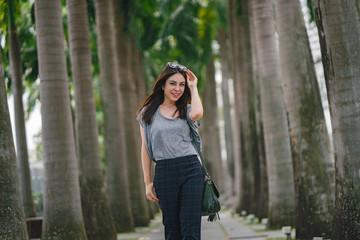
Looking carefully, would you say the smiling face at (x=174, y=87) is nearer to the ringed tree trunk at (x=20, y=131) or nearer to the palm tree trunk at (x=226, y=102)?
the ringed tree trunk at (x=20, y=131)

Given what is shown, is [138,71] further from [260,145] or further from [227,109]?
[227,109]

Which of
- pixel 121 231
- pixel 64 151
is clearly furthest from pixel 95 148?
pixel 121 231

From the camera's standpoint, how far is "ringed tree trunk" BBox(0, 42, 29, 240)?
6.12 m

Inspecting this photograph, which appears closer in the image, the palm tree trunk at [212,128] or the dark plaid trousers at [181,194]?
the dark plaid trousers at [181,194]

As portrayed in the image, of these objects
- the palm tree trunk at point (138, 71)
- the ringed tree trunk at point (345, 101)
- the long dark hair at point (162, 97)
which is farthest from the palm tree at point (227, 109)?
the long dark hair at point (162, 97)

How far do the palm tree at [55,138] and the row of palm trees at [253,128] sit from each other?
0.02 meters

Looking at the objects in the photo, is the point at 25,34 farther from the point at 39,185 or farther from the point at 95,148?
the point at 95,148

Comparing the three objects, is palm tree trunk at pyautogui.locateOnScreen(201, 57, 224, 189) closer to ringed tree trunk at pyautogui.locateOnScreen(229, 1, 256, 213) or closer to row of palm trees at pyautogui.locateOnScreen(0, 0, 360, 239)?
ringed tree trunk at pyautogui.locateOnScreen(229, 1, 256, 213)

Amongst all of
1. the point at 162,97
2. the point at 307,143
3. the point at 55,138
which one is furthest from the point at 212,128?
the point at 162,97

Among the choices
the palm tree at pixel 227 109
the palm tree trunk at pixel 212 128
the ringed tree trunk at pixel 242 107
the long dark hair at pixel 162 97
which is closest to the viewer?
the long dark hair at pixel 162 97

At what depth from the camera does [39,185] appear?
71.9 feet

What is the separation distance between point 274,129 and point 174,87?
26.9 ft

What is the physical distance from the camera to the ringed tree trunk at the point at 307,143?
9.63m

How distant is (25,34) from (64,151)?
36.1ft
